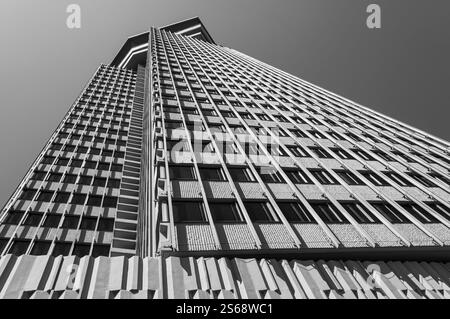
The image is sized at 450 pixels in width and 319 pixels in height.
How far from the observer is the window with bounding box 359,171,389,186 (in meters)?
22.5

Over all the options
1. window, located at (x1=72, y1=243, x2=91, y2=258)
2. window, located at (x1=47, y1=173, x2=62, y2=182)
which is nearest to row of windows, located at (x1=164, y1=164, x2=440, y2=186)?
window, located at (x1=72, y1=243, x2=91, y2=258)

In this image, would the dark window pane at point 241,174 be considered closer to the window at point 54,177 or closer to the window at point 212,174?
the window at point 212,174

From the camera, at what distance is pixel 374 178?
76.0 ft

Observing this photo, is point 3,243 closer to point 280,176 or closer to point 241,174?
point 241,174

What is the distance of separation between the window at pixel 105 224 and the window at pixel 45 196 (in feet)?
23.9

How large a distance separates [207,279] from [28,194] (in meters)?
34.1

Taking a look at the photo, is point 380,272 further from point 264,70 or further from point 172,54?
point 172,54

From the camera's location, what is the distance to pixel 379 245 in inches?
581

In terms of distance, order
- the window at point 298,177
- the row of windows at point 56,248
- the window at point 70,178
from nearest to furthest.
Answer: the window at point 298,177
the row of windows at point 56,248
the window at point 70,178

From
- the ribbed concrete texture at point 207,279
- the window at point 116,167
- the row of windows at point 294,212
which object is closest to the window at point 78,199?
the window at point 116,167

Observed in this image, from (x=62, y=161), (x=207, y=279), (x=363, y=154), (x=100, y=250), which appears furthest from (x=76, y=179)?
(x=363, y=154)

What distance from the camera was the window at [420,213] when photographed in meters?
18.8

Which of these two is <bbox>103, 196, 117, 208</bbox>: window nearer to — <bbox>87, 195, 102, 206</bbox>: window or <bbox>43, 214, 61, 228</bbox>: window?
<bbox>87, 195, 102, 206</bbox>: window
